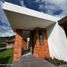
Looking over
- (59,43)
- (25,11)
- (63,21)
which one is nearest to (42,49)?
(59,43)

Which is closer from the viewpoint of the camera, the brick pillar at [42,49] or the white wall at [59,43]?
the white wall at [59,43]

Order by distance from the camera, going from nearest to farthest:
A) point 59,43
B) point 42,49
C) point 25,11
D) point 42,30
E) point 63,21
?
point 25,11 → point 63,21 → point 59,43 → point 42,49 → point 42,30

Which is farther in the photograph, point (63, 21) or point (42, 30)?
point (42, 30)

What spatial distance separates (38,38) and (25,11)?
4073 mm

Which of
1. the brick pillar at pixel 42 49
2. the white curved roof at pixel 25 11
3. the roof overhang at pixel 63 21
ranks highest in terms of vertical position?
the white curved roof at pixel 25 11

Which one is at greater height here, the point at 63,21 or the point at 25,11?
the point at 25,11

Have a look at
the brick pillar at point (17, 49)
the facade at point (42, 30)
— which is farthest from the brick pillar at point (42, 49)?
the brick pillar at point (17, 49)

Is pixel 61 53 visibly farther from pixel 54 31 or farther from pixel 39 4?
pixel 39 4

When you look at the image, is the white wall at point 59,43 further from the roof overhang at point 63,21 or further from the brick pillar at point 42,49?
the brick pillar at point 42,49

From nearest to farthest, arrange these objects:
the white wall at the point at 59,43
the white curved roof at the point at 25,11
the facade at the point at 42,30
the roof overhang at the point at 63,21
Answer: the white curved roof at the point at 25,11
the facade at the point at 42,30
the roof overhang at the point at 63,21
the white wall at the point at 59,43

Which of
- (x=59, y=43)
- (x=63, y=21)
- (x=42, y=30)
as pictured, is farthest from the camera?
(x=42, y=30)

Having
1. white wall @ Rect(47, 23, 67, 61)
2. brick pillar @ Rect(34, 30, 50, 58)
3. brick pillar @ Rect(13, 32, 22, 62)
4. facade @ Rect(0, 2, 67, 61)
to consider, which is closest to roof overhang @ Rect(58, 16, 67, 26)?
facade @ Rect(0, 2, 67, 61)

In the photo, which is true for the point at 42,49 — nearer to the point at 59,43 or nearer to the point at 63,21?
the point at 59,43

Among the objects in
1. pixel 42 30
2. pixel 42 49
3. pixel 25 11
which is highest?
pixel 25 11
